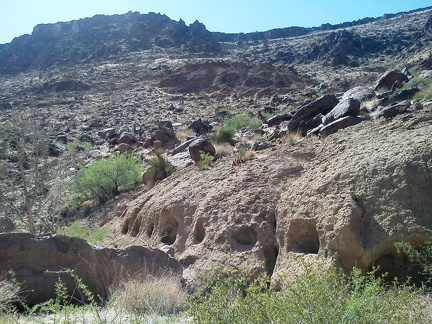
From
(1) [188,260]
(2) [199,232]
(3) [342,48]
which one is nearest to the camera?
(1) [188,260]

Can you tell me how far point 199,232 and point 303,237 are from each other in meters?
2.39

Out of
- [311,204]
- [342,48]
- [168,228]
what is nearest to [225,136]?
[168,228]

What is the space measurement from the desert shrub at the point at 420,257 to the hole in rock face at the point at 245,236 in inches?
103

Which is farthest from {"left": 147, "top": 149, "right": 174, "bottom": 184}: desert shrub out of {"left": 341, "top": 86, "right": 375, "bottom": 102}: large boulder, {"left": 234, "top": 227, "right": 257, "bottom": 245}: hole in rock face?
{"left": 234, "top": 227, "right": 257, "bottom": 245}: hole in rock face

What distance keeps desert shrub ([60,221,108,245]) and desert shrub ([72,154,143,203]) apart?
2320mm

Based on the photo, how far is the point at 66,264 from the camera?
7.03 metres

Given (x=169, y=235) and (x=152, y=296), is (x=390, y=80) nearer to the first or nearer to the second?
(x=169, y=235)

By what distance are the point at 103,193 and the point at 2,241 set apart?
9505 mm

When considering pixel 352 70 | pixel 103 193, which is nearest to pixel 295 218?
pixel 103 193

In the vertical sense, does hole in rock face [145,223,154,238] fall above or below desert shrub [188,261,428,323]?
below

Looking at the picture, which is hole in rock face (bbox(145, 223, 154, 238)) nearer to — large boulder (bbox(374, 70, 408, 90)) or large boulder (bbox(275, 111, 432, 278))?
large boulder (bbox(275, 111, 432, 278))

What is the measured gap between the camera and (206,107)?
129 feet

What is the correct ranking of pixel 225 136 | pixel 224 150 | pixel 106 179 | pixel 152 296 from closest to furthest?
pixel 152 296
pixel 224 150
pixel 106 179
pixel 225 136

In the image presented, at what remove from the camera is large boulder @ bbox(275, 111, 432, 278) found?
5938mm
